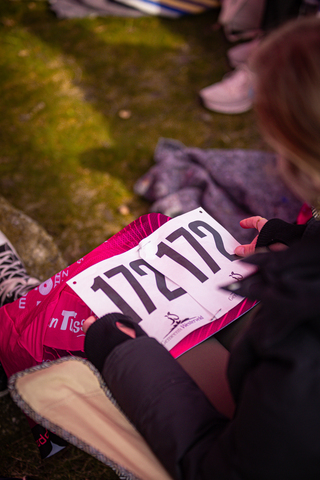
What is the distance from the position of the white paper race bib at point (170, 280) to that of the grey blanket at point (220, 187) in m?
0.77

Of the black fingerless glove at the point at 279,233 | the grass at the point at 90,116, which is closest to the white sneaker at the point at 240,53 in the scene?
the grass at the point at 90,116

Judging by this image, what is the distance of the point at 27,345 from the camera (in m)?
0.96

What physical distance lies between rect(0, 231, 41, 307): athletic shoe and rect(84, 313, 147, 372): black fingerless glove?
577 millimetres

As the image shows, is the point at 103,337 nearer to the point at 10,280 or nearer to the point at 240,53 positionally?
the point at 10,280

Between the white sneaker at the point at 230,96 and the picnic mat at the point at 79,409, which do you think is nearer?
the picnic mat at the point at 79,409

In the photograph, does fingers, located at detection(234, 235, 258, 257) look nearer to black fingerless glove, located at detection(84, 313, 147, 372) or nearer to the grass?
black fingerless glove, located at detection(84, 313, 147, 372)

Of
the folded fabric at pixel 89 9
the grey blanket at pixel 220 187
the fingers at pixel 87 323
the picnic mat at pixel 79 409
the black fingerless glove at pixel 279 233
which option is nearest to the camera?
the picnic mat at pixel 79 409

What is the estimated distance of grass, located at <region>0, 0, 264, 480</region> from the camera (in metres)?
1.89

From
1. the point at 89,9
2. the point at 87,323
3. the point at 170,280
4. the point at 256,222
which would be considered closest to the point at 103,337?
the point at 87,323

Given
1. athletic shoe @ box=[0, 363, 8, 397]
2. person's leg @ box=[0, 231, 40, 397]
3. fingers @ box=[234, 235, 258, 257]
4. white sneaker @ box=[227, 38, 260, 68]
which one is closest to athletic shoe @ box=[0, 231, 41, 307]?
person's leg @ box=[0, 231, 40, 397]

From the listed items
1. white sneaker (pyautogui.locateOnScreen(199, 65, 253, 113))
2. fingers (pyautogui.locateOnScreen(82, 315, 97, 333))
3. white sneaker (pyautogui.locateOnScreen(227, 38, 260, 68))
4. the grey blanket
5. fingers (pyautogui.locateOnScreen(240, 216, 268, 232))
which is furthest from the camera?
white sneaker (pyautogui.locateOnScreen(227, 38, 260, 68))

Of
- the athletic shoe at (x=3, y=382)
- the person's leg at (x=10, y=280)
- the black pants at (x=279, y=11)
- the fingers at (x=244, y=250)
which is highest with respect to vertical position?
the black pants at (x=279, y=11)

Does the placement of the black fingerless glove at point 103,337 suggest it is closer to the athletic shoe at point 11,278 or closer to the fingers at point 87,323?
the fingers at point 87,323

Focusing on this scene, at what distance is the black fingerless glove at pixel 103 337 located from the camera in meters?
0.76
